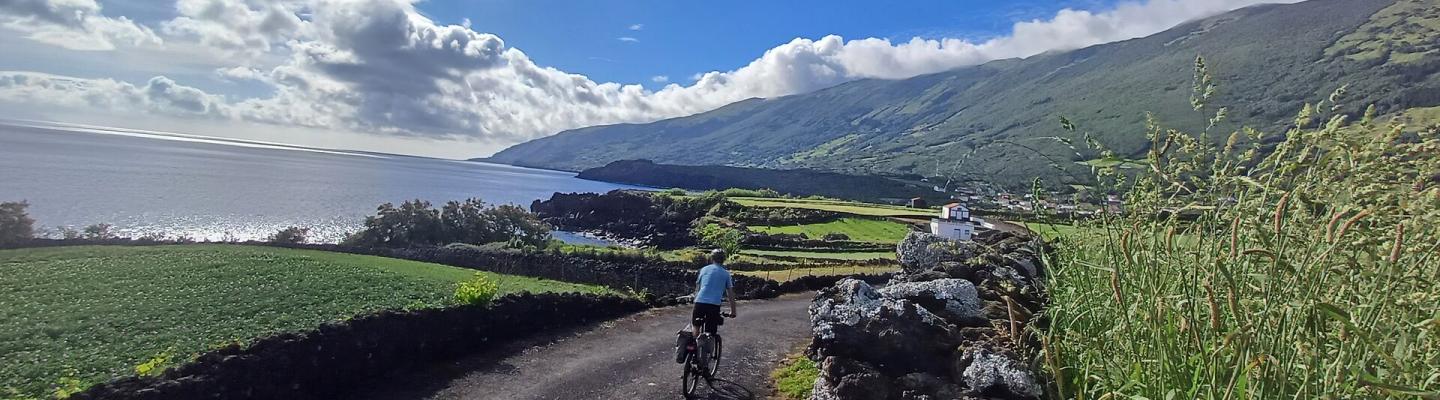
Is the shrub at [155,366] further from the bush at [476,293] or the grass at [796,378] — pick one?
the grass at [796,378]

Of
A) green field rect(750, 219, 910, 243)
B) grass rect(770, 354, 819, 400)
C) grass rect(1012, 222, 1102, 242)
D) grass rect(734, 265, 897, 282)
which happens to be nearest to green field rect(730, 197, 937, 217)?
green field rect(750, 219, 910, 243)

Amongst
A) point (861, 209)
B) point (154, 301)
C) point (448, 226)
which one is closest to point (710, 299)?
point (154, 301)

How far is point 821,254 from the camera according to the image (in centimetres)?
4781

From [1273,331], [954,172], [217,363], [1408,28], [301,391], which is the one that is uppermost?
[1408,28]

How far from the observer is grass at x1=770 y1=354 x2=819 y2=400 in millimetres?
11062

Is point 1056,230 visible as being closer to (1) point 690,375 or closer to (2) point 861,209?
(1) point 690,375

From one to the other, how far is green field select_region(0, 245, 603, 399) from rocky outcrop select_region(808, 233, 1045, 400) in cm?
781

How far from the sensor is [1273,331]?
2.73 metres

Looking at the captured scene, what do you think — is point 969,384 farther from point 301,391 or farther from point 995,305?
point 301,391

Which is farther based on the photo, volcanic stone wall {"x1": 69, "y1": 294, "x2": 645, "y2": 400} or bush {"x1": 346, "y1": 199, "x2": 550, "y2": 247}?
bush {"x1": 346, "y1": 199, "x2": 550, "y2": 247}

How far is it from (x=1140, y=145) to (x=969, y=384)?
20236cm

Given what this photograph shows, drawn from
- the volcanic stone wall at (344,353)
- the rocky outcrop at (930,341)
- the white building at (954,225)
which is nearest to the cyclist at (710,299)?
the rocky outcrop at (930,341)

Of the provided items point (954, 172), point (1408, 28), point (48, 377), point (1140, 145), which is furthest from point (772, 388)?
point (1408, 28)

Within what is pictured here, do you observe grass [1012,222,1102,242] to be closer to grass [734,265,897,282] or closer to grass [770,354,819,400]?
grass [770,354,819,400]
